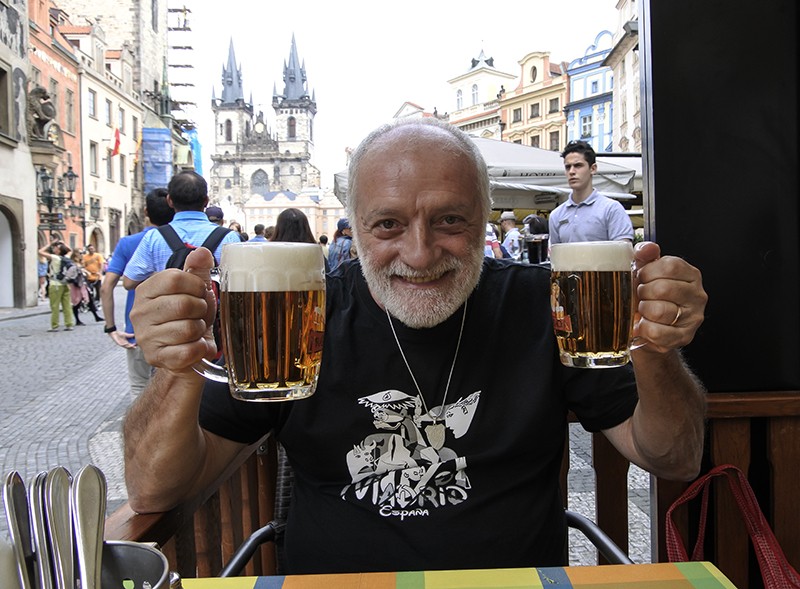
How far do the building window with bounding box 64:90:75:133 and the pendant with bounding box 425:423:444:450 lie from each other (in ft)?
91.3

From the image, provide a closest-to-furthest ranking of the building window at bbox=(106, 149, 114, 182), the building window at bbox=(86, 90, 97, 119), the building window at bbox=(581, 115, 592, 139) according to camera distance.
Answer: the building window at bbox=(86, 90, 97, 119) → the building window at bbox=(106, 149, 114, 182) → the building window at bbox=(581, 115, 592, 139)

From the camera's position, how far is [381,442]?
4.75 feet

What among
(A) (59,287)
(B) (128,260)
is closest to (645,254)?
(B) (128,260)

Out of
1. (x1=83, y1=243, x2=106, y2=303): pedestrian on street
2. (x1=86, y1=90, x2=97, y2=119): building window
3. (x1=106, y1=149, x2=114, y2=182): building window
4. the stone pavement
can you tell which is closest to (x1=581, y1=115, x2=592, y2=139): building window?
(x1=106, y1=149, x2=114, y2=182): building window

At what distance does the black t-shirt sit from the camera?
1.41 metres

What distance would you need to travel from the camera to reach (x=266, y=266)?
102cm

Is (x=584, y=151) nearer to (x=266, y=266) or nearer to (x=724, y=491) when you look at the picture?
(x=724, y=491)

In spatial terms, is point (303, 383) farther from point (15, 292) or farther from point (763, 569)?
point (15, 292)

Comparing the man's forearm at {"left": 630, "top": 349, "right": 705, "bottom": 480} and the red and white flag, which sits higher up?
the red and white flag

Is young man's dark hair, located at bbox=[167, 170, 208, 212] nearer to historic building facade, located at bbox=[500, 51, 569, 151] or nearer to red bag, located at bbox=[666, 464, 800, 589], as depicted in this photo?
red bag, located at bbox=[666, 464, 800, 589]

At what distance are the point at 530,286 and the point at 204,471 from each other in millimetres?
874

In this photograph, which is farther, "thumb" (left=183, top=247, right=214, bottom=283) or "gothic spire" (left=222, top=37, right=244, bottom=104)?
"gothic spire" (left=222, top=37, right=244, bottom=104)

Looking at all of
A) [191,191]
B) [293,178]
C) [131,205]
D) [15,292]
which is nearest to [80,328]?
[15,292]

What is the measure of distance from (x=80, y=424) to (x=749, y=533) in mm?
4660
